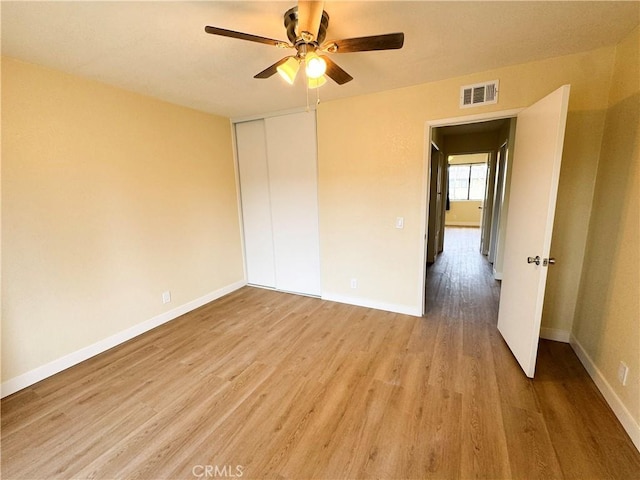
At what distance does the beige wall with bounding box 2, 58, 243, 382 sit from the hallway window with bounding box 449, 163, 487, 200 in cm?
871

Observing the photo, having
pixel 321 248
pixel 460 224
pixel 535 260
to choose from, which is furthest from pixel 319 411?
pixel 460 224

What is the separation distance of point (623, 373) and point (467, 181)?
8.83 m

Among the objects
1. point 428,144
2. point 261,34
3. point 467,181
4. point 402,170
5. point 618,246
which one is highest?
point 261,34

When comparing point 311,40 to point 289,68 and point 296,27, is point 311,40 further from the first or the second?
point 289,68

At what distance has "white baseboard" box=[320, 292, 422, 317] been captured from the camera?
3075mm

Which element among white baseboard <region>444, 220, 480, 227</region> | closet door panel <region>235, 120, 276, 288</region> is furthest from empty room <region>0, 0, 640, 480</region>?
white baseboard <region>444, 220, 480, 227</region>

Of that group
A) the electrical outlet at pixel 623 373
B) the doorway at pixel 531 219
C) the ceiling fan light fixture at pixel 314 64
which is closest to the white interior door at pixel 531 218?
the doorway at pixel 531 219

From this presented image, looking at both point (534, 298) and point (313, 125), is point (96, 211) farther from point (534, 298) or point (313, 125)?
point (534, 298)

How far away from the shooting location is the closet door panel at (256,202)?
3.72 m

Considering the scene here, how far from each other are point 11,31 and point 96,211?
1295 mm

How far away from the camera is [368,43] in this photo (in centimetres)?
142

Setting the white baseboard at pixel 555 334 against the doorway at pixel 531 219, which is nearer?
the doorway at pixel 531 219

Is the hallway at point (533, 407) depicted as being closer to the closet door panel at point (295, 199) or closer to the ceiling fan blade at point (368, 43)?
the closet door panel at point (295, 199)

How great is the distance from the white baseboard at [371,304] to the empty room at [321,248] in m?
0.02
